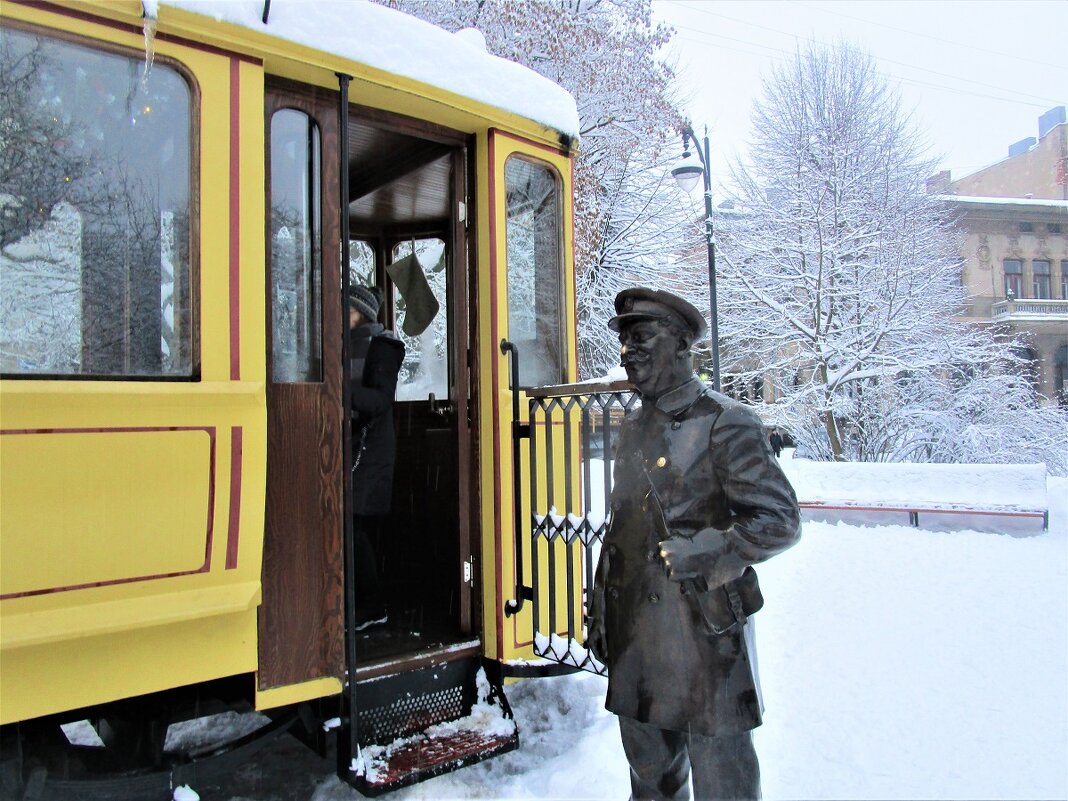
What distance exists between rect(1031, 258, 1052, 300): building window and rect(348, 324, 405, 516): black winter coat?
32503 mm

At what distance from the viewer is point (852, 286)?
1582 cm

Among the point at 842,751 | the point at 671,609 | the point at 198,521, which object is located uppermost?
the point at 198,521

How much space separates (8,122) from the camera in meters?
2.35

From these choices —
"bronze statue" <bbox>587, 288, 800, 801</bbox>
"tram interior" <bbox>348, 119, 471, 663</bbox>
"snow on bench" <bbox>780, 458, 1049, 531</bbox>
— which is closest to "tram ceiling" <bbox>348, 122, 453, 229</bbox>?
"tram interior" <bbox>348, 119, 471, 663</bbox>

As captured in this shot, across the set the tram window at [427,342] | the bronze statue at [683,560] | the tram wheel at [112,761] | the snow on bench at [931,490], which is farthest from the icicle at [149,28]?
the snow on bench at [931,490]

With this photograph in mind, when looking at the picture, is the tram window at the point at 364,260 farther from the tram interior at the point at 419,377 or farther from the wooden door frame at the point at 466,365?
the wooden door frame at the point at 466,365

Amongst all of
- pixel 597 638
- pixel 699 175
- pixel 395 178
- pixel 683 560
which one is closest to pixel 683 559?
Result: pixel 683 560

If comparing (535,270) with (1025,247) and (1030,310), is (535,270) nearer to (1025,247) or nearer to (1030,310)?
(1030,310)

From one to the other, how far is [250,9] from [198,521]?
1818 millimetres

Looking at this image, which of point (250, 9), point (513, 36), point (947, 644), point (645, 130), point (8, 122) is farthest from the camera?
point (645, 130)

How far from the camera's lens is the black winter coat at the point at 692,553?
6.40ft

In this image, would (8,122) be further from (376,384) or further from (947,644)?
(947,644)

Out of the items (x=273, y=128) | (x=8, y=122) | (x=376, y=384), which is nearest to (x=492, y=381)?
(x=376, y=384)

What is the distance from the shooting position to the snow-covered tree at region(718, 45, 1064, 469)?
15.4 m
